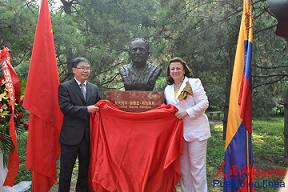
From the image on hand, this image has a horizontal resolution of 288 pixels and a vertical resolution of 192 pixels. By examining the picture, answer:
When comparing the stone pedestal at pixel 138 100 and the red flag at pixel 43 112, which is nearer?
the stone pedestal at pixel 138 100

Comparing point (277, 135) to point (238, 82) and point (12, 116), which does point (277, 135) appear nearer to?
point (238, 82)

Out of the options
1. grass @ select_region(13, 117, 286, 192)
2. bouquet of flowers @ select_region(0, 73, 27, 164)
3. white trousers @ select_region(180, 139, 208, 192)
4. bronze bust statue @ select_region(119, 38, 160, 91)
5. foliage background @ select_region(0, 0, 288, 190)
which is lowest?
grass @ select_region(13, 117, 286, 192)

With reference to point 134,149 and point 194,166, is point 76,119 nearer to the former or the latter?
point 134,149

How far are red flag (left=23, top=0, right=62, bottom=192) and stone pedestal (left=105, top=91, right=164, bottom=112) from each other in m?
0.82

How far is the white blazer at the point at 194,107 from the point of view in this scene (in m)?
3.52

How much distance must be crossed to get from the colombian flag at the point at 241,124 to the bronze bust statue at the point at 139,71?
0.97 metres

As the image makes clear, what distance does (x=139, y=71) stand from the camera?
4.01 meters

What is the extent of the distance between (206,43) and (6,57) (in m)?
3.89

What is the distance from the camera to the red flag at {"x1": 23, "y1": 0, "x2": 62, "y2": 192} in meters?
3.79

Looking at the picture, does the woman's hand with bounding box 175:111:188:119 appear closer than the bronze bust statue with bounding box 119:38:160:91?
Yes

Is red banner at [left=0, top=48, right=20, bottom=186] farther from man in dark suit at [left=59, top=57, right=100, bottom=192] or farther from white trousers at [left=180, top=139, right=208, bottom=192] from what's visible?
white trousers at [left=180, top=139, right=208, bottom=192]

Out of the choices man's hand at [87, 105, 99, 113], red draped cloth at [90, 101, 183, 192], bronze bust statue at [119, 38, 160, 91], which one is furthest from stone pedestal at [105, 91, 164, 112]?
bronze bust statue at [119, 38, 160, 91]

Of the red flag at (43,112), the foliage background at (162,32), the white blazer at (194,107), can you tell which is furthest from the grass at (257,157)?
the white blazer at (194,107)

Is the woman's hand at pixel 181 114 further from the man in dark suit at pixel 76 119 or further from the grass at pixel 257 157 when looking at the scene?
the grass at pixel 257 157
